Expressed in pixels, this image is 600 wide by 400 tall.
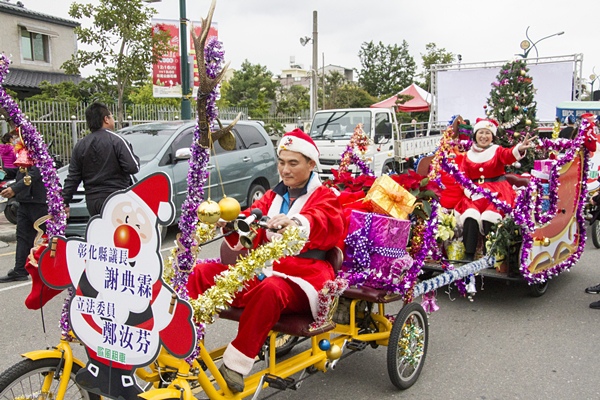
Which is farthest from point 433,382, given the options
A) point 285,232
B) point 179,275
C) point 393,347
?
point 179,275

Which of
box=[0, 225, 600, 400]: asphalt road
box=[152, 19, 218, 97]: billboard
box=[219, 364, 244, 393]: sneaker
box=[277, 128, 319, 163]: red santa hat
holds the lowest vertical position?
box=[0, 225, 600, 400]: asphalt road

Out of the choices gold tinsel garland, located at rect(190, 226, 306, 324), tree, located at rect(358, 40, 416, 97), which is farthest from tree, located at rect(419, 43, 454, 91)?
gold tinsel garland, located at rect(190, 226, 306, 324)

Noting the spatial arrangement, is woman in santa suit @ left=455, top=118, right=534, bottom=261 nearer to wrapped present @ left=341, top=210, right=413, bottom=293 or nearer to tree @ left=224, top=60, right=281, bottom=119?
wrapped present @ left=341, top=210, right=413, bottom=293

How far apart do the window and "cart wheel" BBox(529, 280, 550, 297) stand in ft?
75.1

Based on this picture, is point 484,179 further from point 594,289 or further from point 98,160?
point 98,160

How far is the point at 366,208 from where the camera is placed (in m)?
4.13

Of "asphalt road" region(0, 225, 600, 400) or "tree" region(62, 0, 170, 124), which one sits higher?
"tree" region(62, 0, 170, 124)

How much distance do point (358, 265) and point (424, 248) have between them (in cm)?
55

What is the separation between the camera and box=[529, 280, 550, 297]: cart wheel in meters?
5.92

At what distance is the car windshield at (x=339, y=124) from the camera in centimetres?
1437

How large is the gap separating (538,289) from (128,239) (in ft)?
15.7

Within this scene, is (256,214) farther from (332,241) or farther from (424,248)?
(424,248)

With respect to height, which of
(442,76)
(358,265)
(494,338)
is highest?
(442,76)

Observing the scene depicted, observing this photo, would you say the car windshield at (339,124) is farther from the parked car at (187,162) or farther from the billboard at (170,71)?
the parked car at (187,162)
